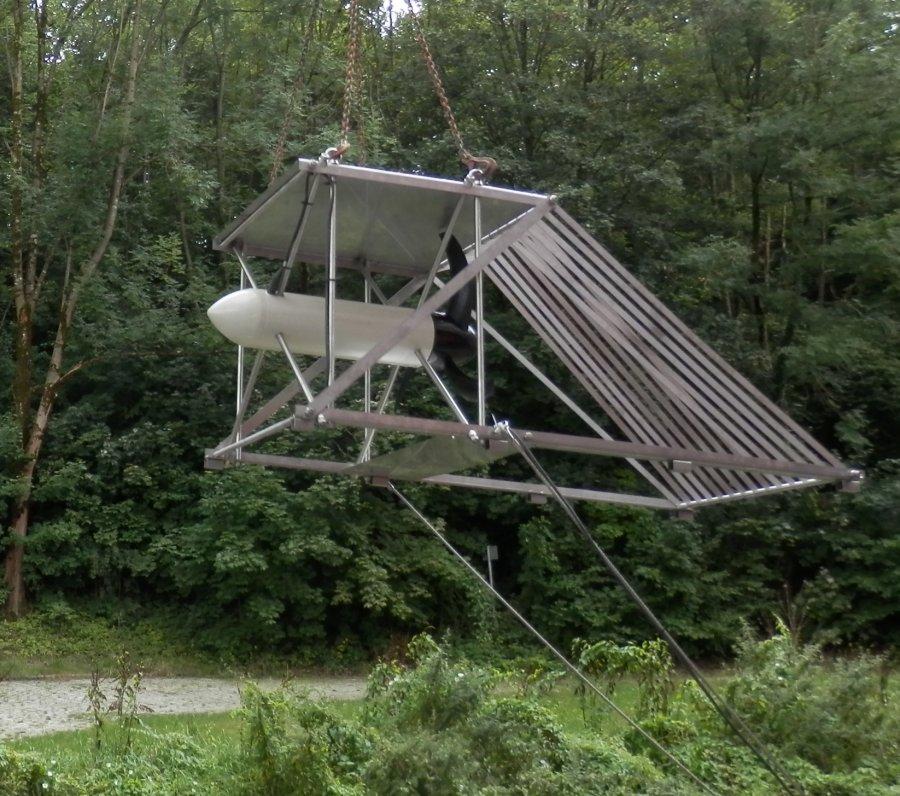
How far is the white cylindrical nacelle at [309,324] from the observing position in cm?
477

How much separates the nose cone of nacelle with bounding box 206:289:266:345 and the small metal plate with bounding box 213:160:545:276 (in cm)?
40

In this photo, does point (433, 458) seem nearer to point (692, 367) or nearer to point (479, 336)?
point (479, 336)

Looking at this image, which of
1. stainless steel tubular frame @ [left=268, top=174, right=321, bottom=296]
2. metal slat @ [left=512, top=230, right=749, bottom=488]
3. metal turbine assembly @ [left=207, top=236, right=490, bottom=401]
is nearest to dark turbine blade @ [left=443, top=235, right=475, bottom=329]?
metal turbine assembly @ [left=207, top=236, right=490, bottom=401]

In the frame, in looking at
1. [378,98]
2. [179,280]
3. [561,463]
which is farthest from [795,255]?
[179,280]

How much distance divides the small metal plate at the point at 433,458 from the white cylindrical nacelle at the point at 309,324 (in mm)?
443

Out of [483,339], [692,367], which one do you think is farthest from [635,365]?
[483,339]

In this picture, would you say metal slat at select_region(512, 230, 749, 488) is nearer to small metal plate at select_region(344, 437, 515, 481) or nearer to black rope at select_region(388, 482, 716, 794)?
small metal plate at select_region(344, 437, 515, 481)

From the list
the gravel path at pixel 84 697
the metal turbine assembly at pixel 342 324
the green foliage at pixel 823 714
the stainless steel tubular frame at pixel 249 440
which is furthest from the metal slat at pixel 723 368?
the gravel path at pixel 84 697

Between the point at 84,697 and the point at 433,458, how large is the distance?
8.69 metres

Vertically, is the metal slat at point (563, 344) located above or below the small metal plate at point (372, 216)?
below

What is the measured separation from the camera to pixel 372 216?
515 centimetres

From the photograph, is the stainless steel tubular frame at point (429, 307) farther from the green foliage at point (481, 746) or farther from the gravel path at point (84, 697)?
the gravel path at point (84, 697)

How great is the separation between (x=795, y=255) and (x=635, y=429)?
1319cm

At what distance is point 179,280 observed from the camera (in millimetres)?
18156
